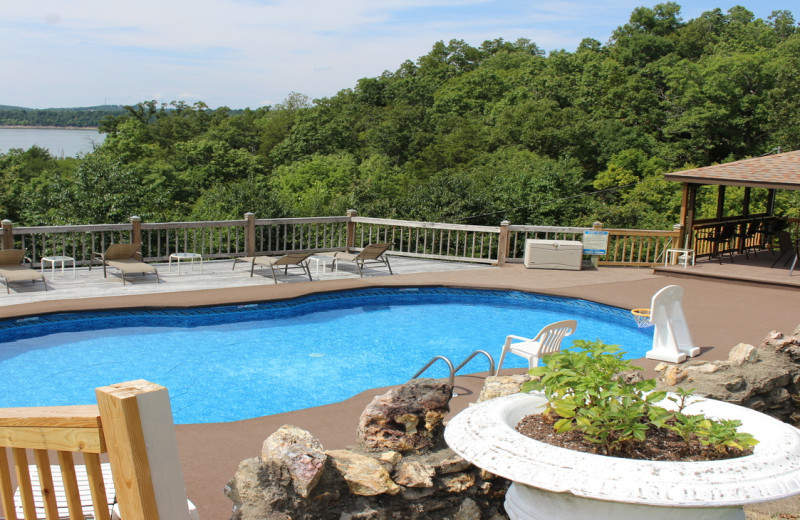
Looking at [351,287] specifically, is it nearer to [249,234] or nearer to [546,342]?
[249,234]

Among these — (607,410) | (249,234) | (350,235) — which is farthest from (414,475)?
(350,235)

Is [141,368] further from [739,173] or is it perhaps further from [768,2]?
[768,2]

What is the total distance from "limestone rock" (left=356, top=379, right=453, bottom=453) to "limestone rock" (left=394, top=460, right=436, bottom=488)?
16 centimetres

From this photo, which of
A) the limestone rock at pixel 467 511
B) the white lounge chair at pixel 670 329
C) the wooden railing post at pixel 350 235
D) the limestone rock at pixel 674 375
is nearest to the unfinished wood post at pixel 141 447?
the limestone rock at pixel 467 511

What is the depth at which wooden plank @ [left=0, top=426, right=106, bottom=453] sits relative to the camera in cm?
139

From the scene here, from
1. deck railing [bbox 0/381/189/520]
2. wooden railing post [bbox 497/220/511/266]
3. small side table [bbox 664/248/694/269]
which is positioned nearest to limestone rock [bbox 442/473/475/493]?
deck railing [bbox 0/381/189/520]

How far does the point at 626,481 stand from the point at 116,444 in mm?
1461

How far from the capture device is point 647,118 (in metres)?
34.7

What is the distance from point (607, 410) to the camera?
2.36 meters

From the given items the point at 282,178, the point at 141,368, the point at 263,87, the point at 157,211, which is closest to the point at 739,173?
the point at 141,368

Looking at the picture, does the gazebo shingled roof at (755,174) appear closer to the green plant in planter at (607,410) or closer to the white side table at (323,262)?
the white side table at (323,262)

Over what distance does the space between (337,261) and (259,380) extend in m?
5.16

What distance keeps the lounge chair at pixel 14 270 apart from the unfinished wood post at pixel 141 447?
856 centimetres

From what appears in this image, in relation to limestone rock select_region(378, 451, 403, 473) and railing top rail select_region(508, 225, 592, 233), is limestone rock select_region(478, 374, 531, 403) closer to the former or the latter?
limestone rock select_region(378, 451, 403, 473)
